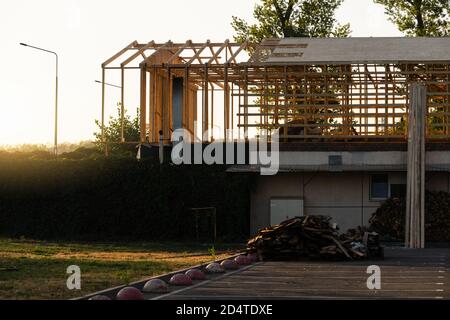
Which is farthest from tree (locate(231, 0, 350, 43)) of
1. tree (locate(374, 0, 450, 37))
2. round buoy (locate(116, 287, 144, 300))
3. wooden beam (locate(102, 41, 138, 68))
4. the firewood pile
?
round buoy (locate(116, 287, 144, 300))

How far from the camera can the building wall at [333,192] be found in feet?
139

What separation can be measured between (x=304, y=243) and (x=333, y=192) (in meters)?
11.7

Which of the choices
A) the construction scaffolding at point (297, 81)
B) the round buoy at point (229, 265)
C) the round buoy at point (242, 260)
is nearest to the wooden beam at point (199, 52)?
the construction scaffolding at point (297, 81)

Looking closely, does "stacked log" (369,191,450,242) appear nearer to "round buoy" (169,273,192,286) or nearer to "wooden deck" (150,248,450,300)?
"wooden deck" (150,248,450,300)

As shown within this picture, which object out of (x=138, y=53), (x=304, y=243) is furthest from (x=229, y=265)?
(x=138, y=53)

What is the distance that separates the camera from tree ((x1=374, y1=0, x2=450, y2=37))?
62031mm

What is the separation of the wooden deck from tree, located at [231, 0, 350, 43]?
3297cm

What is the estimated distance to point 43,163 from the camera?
45.5 metres

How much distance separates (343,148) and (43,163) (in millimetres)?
11818

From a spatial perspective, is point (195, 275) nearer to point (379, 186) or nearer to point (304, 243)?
point (304, 243)

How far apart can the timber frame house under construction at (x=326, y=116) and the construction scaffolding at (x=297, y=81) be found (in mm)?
52

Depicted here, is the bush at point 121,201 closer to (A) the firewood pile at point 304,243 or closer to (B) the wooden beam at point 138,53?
(B) the wooden beam at point 138,53
